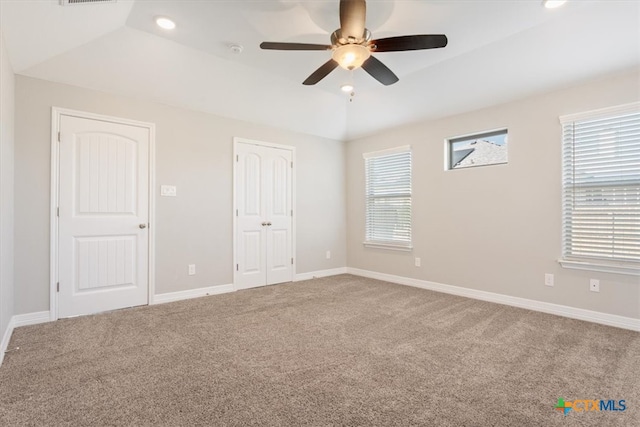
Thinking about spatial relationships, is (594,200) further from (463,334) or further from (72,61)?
(72,61)

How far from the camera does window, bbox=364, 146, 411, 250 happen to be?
498cm

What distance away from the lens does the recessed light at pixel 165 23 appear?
284 cm

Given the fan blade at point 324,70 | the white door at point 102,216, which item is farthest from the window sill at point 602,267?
the white door at point 102,216

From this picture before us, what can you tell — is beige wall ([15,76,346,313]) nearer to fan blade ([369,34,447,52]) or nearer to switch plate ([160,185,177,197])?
switch plate ([160,185,177,197])

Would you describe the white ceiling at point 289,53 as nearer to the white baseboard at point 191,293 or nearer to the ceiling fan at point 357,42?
the ceiling fan at point 357,42

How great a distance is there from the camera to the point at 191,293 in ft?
13.5

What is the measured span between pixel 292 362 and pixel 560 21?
3.64 meters

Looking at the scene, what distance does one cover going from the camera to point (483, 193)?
4059 mm

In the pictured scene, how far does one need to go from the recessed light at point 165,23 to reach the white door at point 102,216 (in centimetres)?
128

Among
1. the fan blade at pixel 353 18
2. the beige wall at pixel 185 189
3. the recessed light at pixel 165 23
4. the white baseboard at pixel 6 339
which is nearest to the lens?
the fan blade at pixel 353 18

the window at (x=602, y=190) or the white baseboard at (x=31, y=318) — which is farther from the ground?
the window at (x=602, y=190)

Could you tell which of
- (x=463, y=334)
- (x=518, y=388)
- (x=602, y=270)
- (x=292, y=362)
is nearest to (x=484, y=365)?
(x=518, y=388)

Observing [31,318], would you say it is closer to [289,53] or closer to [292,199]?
[292,199]

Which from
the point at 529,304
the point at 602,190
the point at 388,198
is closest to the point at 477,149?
the point at 602,190
